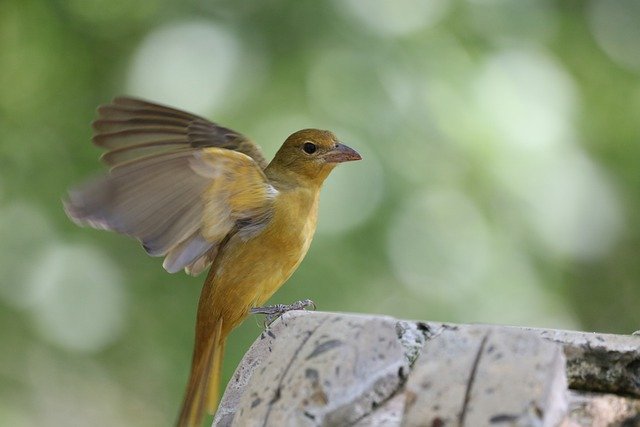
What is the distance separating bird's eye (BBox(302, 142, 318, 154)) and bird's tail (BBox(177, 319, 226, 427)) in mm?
746

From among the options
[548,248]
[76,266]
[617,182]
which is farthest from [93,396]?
[617,182]

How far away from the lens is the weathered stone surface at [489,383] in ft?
4.69

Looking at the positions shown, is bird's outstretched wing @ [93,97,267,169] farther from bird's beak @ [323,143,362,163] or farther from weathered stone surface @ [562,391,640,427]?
weathered stone surface @ [562,391,640,427]

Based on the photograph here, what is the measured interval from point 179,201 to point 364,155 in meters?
1.39

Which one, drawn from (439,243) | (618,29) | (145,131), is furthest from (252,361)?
(618,29)

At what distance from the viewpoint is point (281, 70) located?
477 cm

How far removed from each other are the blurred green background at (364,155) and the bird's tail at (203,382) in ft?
3.32

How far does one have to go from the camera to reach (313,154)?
3898 mm

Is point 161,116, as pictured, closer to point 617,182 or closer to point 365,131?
point 365,131

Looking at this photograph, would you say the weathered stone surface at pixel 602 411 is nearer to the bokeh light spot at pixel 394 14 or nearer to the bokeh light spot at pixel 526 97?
the bokeh light spot at pixel 526 97

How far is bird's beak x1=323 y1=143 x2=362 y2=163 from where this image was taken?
3844 mm

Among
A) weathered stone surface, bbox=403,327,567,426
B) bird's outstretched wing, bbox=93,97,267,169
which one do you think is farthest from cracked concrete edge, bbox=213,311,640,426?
bird's outstretched wing, bbox=93,97,267,169

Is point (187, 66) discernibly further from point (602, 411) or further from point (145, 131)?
point (602, 411)

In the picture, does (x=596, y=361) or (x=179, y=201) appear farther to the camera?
(x=179, y=201)
